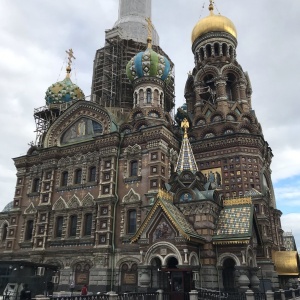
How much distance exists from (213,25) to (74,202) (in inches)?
789

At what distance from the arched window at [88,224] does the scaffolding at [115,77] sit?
10406 mm

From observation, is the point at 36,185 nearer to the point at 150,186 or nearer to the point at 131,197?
the point at 131,197

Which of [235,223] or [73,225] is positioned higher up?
[73,225]

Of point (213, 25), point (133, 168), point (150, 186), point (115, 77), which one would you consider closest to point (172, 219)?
point (150, 186)

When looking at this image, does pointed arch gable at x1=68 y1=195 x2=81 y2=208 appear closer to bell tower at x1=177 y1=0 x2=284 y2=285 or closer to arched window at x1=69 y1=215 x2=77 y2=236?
arched window at x1=69 y1=215 x2=77 y2=236

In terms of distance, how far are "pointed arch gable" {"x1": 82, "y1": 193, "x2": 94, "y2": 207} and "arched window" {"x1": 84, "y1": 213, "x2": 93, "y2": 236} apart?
71cm

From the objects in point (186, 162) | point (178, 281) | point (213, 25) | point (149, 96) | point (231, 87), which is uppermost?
point (213, 25)

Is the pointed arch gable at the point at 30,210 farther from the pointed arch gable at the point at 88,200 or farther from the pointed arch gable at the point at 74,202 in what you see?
the pointed arch gable at the point at 88,200

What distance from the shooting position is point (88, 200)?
25.1m

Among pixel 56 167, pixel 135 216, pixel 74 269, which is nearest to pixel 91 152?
pixel 56 167

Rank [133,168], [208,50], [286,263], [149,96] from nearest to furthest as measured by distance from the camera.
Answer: [286,263] → [133,168] → [149,96] → [208,50]

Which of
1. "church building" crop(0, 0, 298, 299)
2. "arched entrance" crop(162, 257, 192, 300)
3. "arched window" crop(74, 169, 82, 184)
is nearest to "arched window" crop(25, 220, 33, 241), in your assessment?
"church building" crop(0, 0, 298, 299)

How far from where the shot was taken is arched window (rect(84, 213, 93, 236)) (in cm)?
2453

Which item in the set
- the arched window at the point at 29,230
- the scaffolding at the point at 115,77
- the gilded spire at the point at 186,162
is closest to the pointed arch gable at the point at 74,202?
the arched window at the point at 29,230
